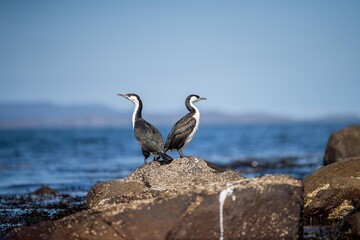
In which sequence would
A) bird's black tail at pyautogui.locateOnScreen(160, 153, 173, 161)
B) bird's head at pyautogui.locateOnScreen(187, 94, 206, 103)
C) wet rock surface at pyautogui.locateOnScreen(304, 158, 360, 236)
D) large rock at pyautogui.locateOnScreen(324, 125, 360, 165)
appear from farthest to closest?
1. large rock at pyautogui.locateOnScreen(324, 125, 360, 165)
2. bird's head at pyautogui.locateOnScreen(187, 94, 206, 103)
3. bird's black tail at pyautogui.locateOnScreen(160, 153, 173, 161)
4. wet rock surface at pyautogui.locateOnScreen(304, 158, 360, 236)

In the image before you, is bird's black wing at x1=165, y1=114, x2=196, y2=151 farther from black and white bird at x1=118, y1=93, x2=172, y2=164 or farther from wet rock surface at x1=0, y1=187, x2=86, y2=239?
wet rock surface at x1=0, y1=187, x2=86, y2=239

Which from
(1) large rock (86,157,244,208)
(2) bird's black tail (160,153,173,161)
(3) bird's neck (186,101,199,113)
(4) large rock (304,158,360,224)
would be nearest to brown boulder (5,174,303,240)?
(1) large rock (86,157,244,208)

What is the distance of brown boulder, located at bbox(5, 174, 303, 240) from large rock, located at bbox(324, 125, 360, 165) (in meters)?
15.7

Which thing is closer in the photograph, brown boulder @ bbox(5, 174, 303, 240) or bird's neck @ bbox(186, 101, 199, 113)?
brown boulder @ bbox(5, 174, 303, 240)

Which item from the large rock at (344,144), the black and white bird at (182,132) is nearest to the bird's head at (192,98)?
the black and white bird at (182,132)

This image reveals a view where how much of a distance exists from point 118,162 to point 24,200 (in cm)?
1827

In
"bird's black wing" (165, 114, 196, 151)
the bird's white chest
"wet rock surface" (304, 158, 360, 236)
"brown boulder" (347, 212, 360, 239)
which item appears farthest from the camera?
the bird's white chest

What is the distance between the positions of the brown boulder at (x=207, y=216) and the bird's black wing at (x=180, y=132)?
16.4ft

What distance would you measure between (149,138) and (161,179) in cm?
224

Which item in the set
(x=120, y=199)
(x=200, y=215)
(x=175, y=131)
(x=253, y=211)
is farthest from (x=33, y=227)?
(x=175, y=131)

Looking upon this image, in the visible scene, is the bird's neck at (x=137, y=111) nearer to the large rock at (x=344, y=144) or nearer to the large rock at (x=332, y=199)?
the large rock at (x=332, y=199)

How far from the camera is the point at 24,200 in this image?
58.7ft

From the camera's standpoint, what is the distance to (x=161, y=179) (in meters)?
12.2

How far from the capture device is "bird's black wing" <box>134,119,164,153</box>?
14.1 meters
